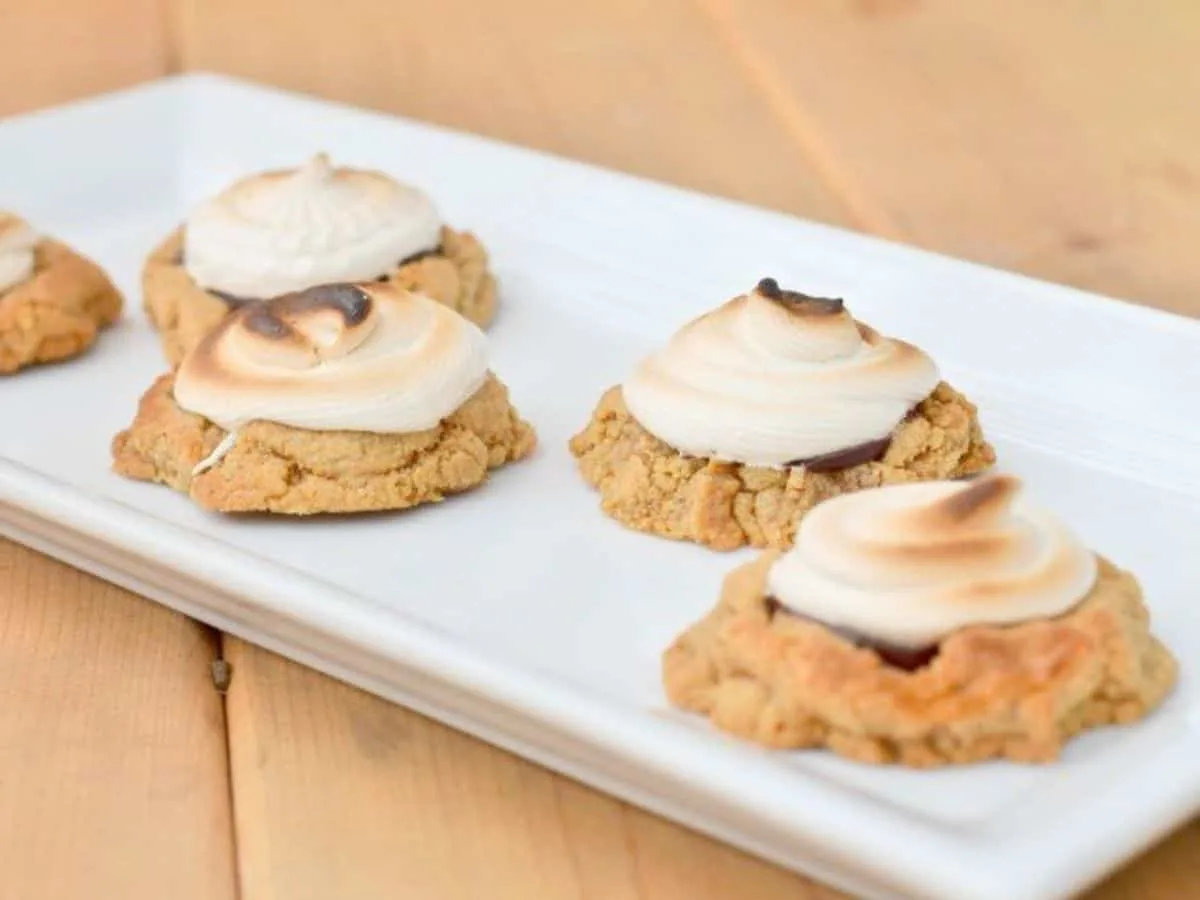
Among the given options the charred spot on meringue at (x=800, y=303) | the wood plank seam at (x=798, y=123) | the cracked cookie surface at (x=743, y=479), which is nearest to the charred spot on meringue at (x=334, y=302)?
the cracked cookie surface at (x=743, y=479)

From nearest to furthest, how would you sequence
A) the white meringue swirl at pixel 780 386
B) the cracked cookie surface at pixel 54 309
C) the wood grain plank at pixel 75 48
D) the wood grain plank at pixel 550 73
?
the white meringue swirl at pixel 780 386
the cracked cookie surface at pixel 54 309
the wood grain plank at pixel 550 73
the wood grain plank at pixel 75 48

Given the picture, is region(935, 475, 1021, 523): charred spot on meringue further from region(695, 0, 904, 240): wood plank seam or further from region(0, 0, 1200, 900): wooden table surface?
region(695, 0, 904, 240): wood plank seam

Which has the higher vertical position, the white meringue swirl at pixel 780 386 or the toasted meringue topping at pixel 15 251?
the white meringue swirl at pixel 780 386

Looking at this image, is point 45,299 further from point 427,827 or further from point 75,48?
point 75,48

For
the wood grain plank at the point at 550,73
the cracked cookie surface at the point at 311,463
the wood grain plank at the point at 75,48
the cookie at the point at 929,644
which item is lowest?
the wood grain plank at the point at 75,48

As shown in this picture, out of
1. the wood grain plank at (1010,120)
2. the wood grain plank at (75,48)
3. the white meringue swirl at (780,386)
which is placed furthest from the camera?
the wood grain plank at (75,48)

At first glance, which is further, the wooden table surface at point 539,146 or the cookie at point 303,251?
the cookie at point 303,251

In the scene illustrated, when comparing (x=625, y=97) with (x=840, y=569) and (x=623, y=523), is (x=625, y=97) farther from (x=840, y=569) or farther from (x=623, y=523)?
(x=840, y=569)

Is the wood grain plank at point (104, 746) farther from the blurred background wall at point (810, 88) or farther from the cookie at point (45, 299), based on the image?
the blurred background wall at point (810, 88)
